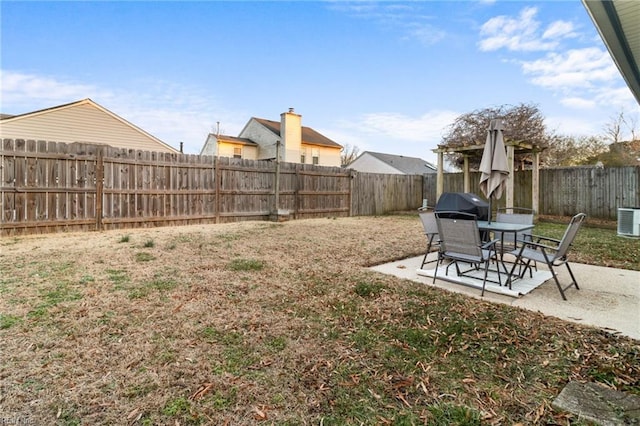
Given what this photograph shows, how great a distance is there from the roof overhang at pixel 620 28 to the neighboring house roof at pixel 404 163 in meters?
22.0

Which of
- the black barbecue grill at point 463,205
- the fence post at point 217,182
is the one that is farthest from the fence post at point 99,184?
the black barbecue grill at point 463,205

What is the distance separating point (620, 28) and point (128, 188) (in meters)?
9.26

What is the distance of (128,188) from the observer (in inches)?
294

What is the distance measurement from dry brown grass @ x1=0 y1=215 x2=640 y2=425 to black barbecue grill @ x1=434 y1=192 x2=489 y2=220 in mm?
2169

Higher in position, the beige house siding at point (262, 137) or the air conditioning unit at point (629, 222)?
the beige house siding at point (262, 137)

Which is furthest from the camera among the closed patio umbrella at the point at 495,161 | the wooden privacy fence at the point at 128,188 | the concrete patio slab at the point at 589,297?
the wooden privacy fence at the point at 128,188

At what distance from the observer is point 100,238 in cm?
608

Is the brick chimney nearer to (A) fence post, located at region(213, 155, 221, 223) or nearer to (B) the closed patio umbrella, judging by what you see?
(A) fence post, located at region(213, 155, 221, 223)

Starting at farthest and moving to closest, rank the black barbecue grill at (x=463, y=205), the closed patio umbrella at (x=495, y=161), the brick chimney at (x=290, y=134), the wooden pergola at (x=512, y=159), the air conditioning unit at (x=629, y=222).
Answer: the brick chimney at (x=290, y=134) → the wooden pergola at (x=512, y=159) → the air conditioning unit at (x=629, y=222) → the black barbecue grill at (x=463, y=205) → the closed patio umbrella at (x=495, y=161)

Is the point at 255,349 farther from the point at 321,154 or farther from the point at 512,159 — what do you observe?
the point at 321,154

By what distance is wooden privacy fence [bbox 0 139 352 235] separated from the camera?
6105mm

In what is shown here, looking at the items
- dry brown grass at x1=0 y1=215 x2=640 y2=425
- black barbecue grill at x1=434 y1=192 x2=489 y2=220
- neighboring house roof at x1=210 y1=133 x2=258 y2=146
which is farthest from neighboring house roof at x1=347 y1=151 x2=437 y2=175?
dry brown grass at x1=0 y1=215 x2=640 y2=425

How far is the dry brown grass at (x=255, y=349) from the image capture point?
1.70 metres

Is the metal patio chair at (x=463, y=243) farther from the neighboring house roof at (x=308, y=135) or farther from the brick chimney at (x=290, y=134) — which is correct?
the neighboring house roof at (x=308, y=135)
